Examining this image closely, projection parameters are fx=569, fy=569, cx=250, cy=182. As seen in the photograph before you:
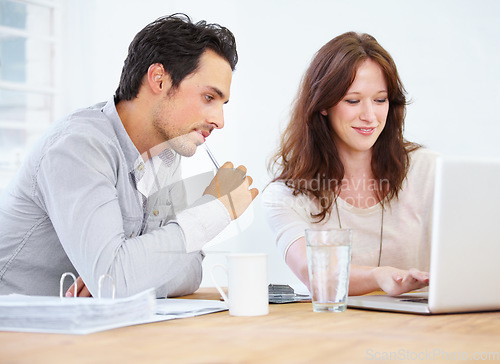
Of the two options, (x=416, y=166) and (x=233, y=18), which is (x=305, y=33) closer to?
(x=233, y=18)

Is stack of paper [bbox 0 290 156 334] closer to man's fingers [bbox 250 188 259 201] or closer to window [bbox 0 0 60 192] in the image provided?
man's fingers [bbox 250 188 259 201]

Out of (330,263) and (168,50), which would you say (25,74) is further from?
(330,263)

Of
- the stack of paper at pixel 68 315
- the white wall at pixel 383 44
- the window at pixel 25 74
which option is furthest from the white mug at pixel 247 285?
the window at pixel 25 74

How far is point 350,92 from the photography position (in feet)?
5.52

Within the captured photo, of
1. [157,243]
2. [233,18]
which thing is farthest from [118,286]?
[233,18]

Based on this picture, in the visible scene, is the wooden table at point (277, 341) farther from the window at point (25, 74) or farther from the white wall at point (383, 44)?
the window at point (25, 74)

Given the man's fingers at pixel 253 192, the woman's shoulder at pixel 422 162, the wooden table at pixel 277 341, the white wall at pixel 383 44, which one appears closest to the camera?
the wooden table at pixel 277 341

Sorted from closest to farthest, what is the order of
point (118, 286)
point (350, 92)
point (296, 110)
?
point (118, 286), point (350, 92), point (296, 110)

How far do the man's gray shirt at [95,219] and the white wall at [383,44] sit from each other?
1618 millimetres

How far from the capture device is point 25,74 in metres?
2.88

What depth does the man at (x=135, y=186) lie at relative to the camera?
1.06 meters

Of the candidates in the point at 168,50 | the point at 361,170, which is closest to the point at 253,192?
the point at 168,50

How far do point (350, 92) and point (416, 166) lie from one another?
315 millimetres

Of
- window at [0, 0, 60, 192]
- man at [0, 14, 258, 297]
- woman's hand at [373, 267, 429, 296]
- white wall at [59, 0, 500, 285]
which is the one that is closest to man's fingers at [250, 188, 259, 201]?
man at [0, 14, 258, 297]
